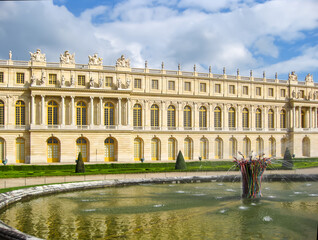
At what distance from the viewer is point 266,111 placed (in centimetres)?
5481

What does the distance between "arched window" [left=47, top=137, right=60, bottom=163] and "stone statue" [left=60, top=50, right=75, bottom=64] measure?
11250 millimetres

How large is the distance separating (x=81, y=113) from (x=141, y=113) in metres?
9.27

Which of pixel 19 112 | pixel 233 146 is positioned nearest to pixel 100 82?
pixel 19 112

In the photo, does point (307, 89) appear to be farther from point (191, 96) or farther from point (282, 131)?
point (191, 96)

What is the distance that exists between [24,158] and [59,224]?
107ft

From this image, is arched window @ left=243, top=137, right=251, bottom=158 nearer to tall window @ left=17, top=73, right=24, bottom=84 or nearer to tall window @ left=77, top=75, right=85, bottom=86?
tall window @ left=77, top=75, right=85, bottom=86

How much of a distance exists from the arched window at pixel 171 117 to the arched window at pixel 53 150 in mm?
17573

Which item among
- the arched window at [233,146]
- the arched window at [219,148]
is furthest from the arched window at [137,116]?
the arched window at [233,146]

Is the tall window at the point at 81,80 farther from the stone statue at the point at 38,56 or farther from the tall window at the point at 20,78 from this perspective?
the tall window at the point at 20,78

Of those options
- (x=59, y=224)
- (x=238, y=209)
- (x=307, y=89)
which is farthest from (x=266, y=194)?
(x=307, y=89)

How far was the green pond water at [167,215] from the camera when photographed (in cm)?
1271

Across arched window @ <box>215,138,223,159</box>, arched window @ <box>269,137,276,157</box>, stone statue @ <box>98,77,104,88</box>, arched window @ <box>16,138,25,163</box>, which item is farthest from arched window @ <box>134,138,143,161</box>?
arched window @ <box>269,137,276,157</box>

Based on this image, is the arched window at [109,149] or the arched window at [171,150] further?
the arched window at [171,150]

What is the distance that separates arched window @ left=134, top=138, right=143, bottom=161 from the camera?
47438 mm
